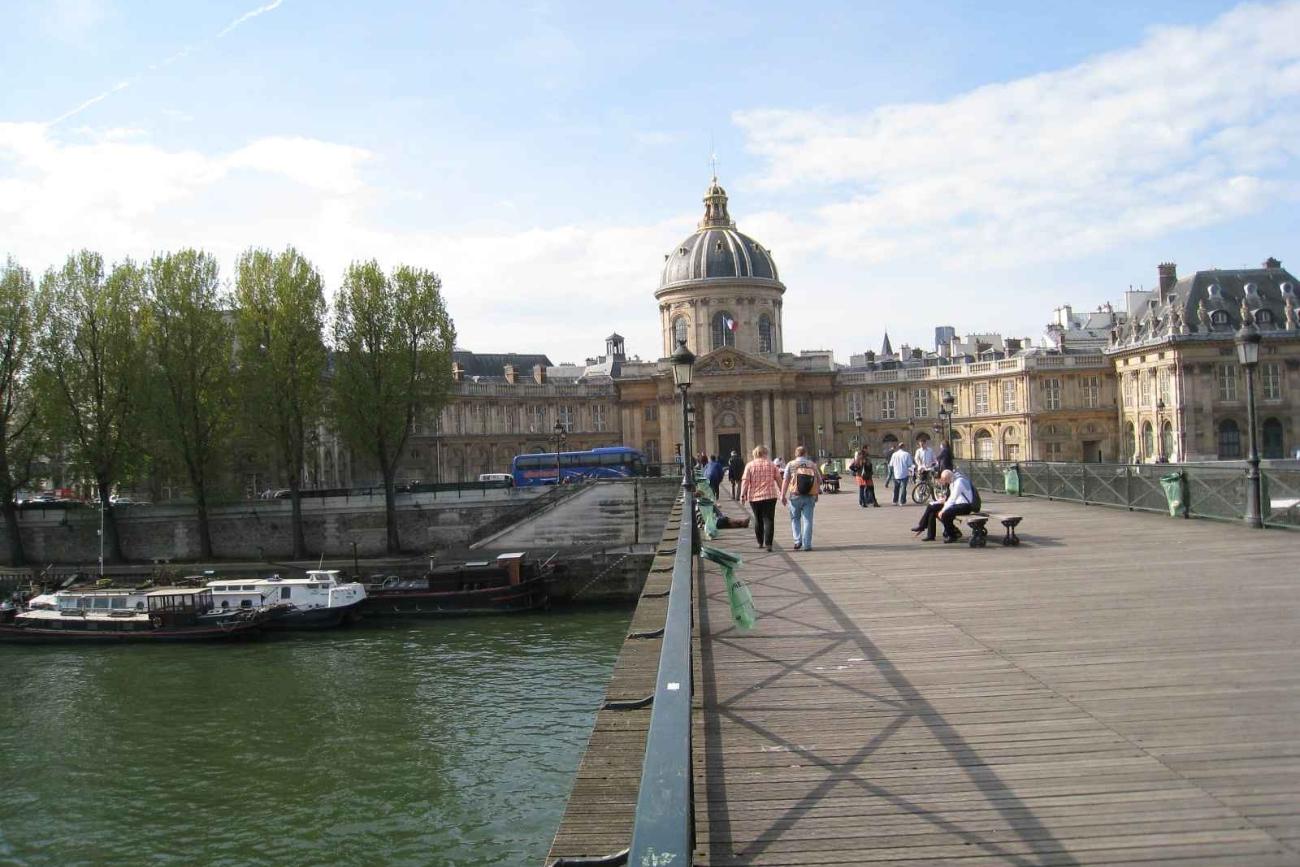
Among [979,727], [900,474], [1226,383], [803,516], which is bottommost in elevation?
[979,727]

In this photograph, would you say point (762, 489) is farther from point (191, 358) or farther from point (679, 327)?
point (679, 327)

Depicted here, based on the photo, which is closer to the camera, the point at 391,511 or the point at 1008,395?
the point at 391,511

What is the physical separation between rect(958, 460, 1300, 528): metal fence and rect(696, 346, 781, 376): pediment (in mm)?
49751

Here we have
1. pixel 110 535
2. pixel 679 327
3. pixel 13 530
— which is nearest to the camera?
pixel 13 530

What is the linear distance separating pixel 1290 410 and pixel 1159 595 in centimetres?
6650

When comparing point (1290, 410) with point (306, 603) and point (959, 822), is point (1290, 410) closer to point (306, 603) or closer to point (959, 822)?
point (306, 603)

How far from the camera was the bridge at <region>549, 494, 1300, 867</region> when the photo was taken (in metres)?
4.94

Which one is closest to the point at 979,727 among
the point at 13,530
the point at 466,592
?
the point at 466,592

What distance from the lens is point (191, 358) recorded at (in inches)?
1903

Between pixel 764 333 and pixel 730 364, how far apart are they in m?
6.57

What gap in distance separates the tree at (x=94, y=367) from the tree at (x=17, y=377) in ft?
2.31

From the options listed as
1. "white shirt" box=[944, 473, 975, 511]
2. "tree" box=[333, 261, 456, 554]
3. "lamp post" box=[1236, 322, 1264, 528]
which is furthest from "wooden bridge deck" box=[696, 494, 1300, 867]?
"tree" box=[333, 261, 456, 554]

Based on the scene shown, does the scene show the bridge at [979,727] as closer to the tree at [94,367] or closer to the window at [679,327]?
the tree at [94,367]

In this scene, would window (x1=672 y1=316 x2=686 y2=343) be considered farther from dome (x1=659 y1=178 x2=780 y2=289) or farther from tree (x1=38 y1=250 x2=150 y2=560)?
tree (x1=38 y1=250 x2=150 y2=560)
